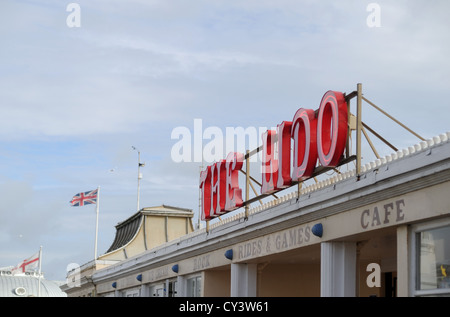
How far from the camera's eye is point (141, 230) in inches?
2163

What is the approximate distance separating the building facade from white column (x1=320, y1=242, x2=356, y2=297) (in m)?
0.02

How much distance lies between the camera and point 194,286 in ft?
98.7

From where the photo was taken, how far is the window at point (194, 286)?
29.3m

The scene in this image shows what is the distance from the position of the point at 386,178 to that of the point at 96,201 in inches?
1850

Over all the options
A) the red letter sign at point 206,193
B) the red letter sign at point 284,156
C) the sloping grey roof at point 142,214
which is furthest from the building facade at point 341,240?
the sloping grey roof at point 142,214

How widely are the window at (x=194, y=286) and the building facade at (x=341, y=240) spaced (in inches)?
1.5

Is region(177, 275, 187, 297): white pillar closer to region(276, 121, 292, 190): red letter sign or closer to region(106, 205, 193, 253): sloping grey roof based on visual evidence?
region(276, 121, 292, 190): red letter sign

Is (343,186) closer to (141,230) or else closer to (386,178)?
(386,178)

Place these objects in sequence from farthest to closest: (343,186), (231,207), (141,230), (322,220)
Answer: (141,230), (231,207), (322,220), (343,186)

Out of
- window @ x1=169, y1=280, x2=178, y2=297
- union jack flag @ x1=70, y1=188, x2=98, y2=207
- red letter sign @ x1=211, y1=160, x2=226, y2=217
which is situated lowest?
window @ x1=169, y1=280, x2=178, y2=297

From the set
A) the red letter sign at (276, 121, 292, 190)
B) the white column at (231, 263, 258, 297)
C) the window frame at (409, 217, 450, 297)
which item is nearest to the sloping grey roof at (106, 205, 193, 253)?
the white column at (231, 263, 258, 297)

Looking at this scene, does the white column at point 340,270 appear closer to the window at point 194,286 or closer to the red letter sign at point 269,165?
the red letter sign at point 269,165

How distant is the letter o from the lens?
18109 millimetres
